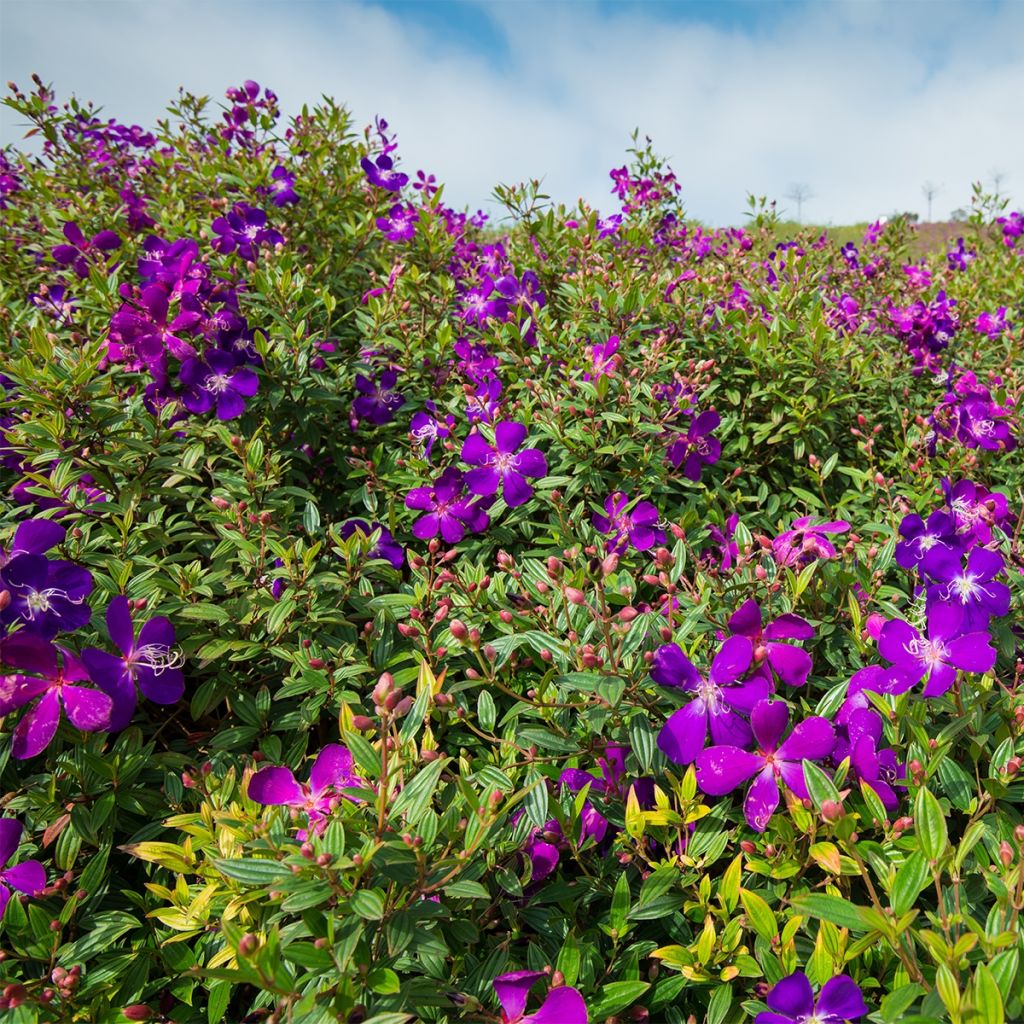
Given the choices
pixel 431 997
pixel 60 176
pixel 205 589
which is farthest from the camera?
pixel 60 176

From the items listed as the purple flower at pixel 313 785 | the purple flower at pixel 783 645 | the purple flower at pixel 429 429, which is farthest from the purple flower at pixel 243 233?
the purple flower at pixel 783 645

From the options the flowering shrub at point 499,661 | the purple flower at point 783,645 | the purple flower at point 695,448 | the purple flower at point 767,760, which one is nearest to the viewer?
the flowering shrub at point 499,661

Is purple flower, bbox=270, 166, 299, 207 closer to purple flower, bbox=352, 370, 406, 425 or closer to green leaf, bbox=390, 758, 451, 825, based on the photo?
purple flower, bbox=352, 370, 406, 425

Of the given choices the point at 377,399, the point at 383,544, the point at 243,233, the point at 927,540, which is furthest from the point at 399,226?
the point at 927,540

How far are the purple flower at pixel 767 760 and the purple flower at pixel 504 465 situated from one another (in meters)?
1.01

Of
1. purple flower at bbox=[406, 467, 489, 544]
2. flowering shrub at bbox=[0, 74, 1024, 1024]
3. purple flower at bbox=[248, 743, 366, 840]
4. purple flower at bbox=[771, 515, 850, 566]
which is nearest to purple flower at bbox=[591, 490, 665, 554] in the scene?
flowering shrub at bbox=[0, 74, 1024, 1024]

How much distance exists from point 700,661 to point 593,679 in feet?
0.82

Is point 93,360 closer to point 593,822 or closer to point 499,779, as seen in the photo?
point 499,779

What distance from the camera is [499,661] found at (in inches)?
59.6

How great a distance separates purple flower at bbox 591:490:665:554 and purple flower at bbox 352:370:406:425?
91cm

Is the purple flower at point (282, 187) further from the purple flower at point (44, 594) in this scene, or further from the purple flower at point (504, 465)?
the purple flower at point (44, 594)

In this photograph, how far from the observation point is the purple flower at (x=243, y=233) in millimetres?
2943

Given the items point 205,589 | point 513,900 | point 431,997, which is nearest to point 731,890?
point 513,900

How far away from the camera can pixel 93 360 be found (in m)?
2.05
